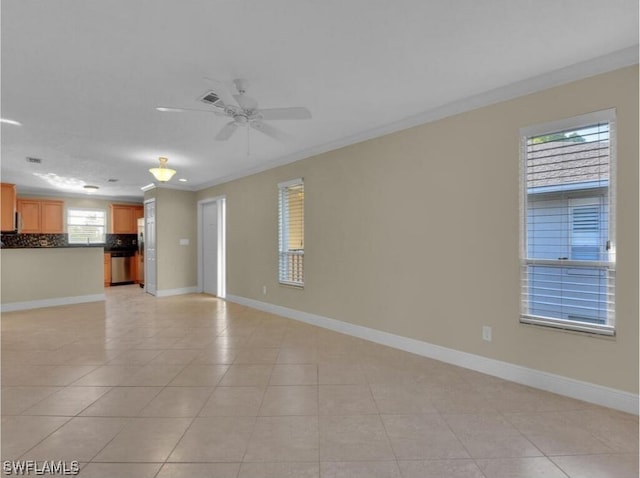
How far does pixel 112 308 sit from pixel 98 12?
18.1 ft

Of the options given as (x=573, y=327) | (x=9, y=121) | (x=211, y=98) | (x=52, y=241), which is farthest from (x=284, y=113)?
(x=52, y=241)

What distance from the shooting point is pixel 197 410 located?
7.52 ft

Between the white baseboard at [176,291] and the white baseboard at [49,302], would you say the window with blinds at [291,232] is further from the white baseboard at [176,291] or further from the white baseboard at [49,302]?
the white baseboard at [49,302]

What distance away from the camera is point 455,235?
10.1 feet

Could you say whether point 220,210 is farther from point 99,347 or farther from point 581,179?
point 581,179

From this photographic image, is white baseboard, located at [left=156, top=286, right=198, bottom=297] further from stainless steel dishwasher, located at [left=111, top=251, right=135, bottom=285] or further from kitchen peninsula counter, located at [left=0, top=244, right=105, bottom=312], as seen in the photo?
stainless steel dishwasher, located at [left=111, top=251, right=135, bottom=285]

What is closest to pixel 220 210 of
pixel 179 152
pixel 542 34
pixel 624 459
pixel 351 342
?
pixel 179 152

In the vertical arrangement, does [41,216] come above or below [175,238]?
above

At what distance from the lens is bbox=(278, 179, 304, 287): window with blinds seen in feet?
16.0

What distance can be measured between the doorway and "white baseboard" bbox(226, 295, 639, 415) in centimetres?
473

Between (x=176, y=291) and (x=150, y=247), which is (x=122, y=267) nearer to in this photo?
(x=150, y=247)
